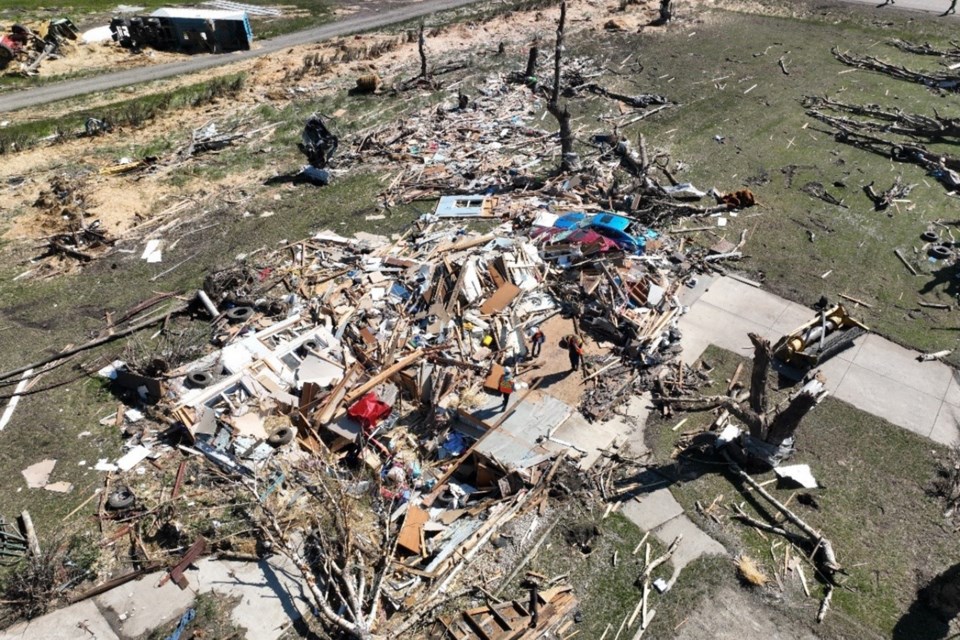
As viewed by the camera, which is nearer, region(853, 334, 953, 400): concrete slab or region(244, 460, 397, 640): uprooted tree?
region(244, 460, 397, 640): uprooted tree

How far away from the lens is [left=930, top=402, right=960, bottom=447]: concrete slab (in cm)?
1233

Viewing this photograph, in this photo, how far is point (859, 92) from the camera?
2664cm

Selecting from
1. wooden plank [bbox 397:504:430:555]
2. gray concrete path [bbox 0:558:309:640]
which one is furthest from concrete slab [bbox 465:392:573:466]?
gray concrete path [bbox 0:558:309:640]

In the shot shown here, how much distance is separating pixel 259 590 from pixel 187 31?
35.6 meters

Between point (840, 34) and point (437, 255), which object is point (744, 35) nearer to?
point (840, 34)

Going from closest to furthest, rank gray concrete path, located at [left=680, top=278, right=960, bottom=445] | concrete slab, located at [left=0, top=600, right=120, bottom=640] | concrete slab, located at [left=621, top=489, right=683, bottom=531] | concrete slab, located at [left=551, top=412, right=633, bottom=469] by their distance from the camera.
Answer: concrete slab, located at [left=0, top=600, right=120, bottom=640]
concrete slab, located at [left=621, top=489, right=683, bottom=531]
concrete slab, located at [left=551, top=412, right=633, bottom=469]
gray concrete path, located at [left=680, top=278, right=960, bottom=445]

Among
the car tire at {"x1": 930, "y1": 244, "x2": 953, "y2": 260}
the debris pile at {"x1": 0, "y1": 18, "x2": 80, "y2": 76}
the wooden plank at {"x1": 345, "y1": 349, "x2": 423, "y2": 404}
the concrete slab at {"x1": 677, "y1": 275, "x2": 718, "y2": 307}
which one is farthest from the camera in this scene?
the debris pile at {"x1": 0, "y1": 18, "x2": 80, "y2": 76}

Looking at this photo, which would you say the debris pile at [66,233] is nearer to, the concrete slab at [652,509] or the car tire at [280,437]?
the car tire at [280,437]

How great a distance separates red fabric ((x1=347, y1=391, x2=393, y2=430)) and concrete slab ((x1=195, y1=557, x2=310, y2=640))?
9.68 feet

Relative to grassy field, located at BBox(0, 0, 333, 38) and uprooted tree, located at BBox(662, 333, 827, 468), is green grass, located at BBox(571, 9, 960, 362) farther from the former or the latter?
grassy field, located at BBox(0, 0, 333, 38)

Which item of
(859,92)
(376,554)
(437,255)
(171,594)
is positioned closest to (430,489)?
(376,554)

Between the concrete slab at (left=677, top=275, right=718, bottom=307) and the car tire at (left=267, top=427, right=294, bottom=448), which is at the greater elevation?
the car tire at (left=267, top=427, right=294, bottom=448)

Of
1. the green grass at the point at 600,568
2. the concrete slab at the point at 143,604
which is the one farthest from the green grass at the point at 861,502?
the concrete slab at the point at 143,604

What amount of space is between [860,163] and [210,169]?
933 inches
